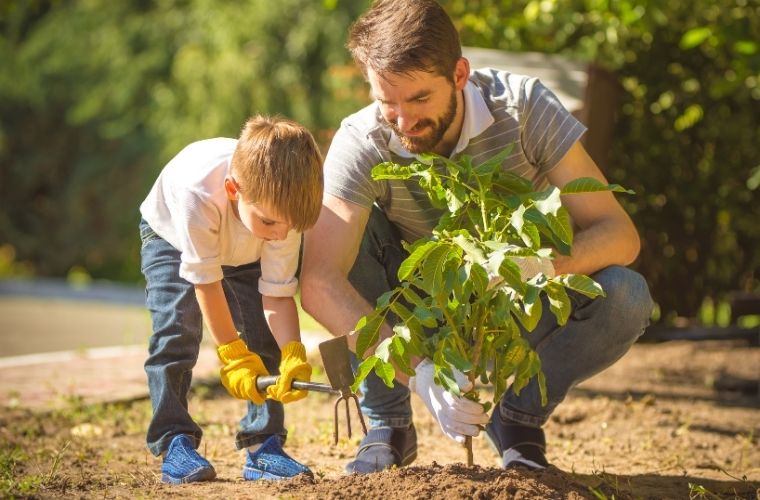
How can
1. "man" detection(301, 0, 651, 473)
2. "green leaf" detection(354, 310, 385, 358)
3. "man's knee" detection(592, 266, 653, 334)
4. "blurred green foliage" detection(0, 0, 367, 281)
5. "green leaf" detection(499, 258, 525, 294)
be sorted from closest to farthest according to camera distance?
"green leaf" detection(499, 258, 525, 294) → "green leaf" detection(354, 310, 385, 358) → "man" detection(301, 0, 651, 473) → "man's knee" detection(592, 266, 653, 334) → "blurred green foliage" detection(0, 0, 367, 281)

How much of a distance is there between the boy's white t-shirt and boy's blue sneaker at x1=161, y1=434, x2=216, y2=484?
1.61 ft

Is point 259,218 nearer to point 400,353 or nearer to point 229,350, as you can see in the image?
point 229,350

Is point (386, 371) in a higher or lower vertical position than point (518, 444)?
higher

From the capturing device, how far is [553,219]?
8.56 feet

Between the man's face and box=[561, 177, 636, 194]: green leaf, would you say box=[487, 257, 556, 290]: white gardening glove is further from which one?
the man's face

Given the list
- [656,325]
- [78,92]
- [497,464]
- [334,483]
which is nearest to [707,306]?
[656,325]

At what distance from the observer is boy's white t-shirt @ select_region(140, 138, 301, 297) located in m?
2.92

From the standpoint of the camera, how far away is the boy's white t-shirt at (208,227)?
292 cm

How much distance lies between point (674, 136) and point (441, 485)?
3897mm

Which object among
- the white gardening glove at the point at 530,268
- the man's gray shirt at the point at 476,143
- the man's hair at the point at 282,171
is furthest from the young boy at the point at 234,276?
the white gardening glove at the point at 530,268

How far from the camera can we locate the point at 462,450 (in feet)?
12.2

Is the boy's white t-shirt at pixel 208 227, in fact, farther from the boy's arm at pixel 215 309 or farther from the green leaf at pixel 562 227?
the green leaf at pixel 562 227

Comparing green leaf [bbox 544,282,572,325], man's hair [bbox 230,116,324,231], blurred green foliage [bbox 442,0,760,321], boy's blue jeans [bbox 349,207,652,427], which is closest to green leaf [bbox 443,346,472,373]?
green leaf [bbox 544,282,572,325]

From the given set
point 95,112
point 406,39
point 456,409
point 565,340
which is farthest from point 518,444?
point 95,112
